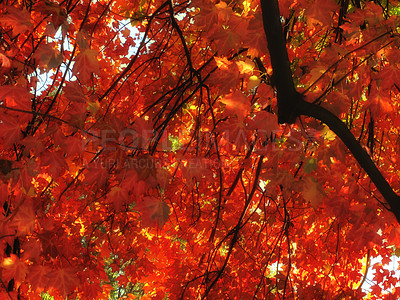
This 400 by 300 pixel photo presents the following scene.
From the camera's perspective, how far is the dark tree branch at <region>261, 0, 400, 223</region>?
1640 mm

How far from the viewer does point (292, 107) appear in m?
1.90

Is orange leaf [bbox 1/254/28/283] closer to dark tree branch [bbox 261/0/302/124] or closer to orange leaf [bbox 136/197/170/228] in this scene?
orange leaf [bbox 136/197/170/228]

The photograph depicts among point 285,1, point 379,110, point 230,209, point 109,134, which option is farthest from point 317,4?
point 230,209

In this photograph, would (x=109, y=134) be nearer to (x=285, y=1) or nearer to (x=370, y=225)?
(x=285, y=1)

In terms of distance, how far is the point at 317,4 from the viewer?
1.96 m

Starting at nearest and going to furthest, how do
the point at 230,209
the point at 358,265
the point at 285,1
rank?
the point at 285,1 < the point at 230,209 < the point at 358,265

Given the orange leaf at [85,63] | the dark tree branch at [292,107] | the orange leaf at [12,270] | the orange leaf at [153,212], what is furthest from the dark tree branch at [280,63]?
the orange leaf at [12,270]

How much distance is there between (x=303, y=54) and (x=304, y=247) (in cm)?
205

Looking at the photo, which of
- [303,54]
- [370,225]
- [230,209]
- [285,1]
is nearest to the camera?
[285,1]

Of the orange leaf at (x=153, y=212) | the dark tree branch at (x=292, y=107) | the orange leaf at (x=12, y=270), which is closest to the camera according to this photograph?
the dark tree branch at (x=292, y=107)

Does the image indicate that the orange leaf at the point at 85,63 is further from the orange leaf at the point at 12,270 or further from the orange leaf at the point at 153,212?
the orange leaf at the point at 12,270

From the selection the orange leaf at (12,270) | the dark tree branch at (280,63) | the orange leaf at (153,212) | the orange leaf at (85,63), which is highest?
the dark tree branch at (280,63)

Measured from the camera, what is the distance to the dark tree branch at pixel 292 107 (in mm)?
1640

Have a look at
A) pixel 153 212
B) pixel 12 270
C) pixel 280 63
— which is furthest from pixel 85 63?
pixel 12 270
